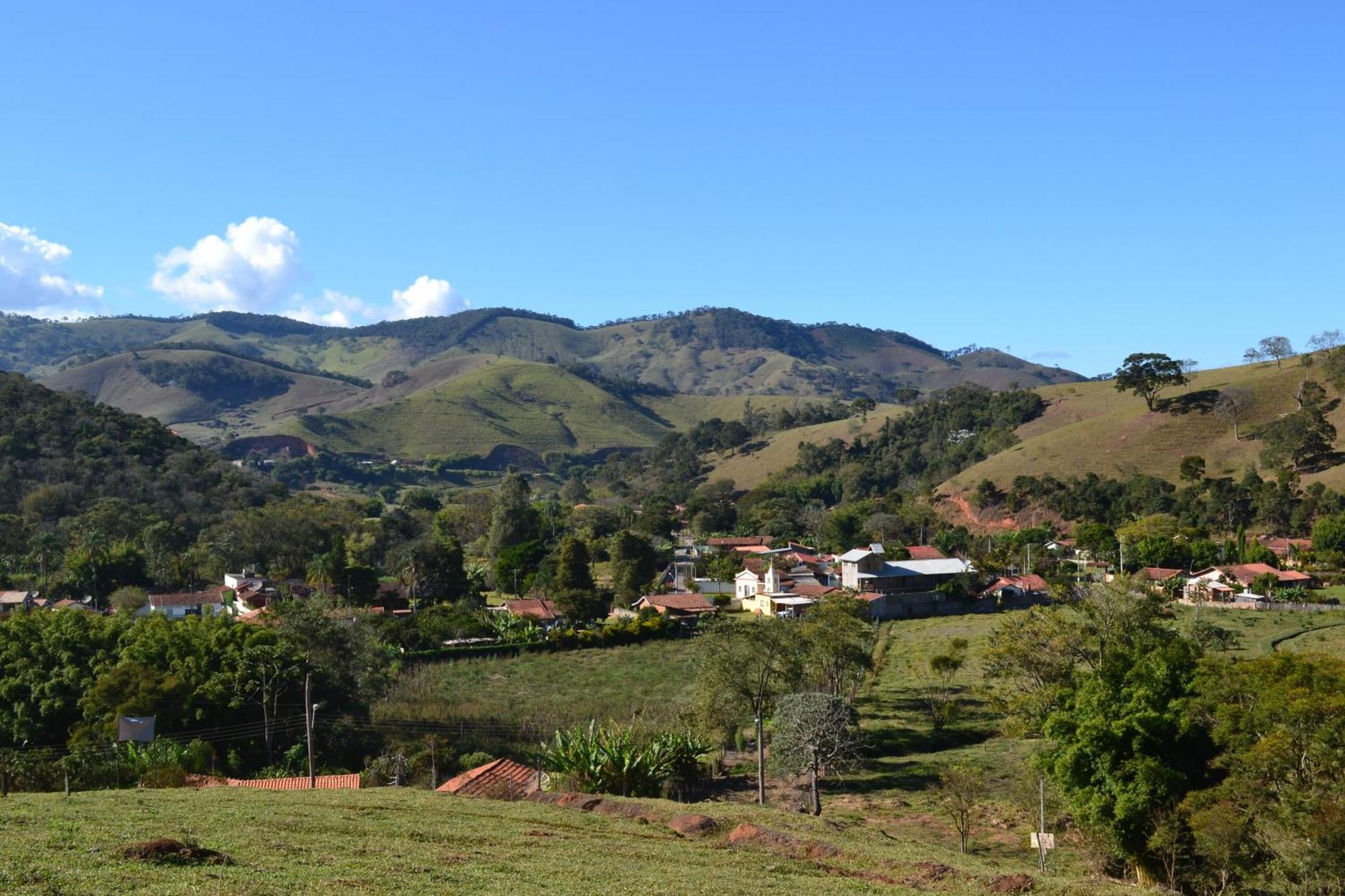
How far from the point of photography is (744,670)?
32.0 metres

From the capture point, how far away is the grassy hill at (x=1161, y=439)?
326 ft

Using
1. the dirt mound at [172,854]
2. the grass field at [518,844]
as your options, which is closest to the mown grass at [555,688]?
the grass field at [518,844]

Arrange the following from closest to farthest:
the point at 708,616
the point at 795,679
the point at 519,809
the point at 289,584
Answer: the point at 519,809, the point at 795,679, the point at 708,616, the point at 289,584

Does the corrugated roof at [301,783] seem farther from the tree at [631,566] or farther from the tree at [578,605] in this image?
the tree at [631,566]

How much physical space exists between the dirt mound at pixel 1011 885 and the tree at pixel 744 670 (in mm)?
14399

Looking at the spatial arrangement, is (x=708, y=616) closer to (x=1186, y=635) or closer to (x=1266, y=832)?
(x=1186, y=635)

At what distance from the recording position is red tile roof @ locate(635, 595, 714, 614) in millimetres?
63469

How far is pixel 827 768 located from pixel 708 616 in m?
25.4

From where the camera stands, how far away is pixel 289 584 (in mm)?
66375

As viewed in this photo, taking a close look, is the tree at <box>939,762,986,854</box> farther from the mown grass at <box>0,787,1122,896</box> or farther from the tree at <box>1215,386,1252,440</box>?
the tree at <box>1215,386,1252,440</box>

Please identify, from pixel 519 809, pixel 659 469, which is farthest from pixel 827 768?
pixel 659 469

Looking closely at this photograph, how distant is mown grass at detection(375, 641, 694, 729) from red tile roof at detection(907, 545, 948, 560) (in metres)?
27.9

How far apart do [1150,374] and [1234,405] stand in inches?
361

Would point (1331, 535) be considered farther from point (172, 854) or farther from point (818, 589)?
point (172, 854)
